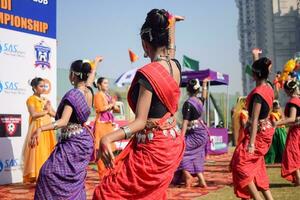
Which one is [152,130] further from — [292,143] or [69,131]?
[292,143]

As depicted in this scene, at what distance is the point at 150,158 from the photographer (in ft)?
7.87

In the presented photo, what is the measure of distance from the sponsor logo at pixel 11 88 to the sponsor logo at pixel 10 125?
15.0 inches

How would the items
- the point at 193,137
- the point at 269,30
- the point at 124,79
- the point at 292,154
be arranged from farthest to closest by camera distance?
the point at 269,30 → the point at 124,79 → the point at 193,137 → the point at 292,154

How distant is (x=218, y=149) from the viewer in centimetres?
1330

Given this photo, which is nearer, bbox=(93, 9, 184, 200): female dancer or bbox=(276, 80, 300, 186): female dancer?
bbox=(93, 9, 184, 200): female dancer

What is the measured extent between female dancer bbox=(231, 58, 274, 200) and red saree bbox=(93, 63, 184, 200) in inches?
76.9

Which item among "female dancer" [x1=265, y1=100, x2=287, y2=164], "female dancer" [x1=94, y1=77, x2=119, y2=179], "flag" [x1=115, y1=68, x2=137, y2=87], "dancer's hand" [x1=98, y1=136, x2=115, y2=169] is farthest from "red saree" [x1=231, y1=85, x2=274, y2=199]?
"flag" [x1=115, y1=68, x2=137, y2=87]

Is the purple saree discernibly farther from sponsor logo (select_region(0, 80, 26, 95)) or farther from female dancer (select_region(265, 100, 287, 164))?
female dancer (select_region(265, 100, 287, 164))

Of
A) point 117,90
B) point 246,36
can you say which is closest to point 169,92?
point 117,90

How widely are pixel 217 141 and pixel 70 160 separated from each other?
9.99 metres

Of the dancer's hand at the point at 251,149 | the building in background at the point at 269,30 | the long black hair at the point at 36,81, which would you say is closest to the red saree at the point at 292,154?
the dancer's hand at the point at 251,149

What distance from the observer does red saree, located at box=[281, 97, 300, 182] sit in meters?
6.50

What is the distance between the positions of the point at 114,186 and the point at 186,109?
14.4ft

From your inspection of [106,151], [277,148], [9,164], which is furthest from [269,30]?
[106,151]
